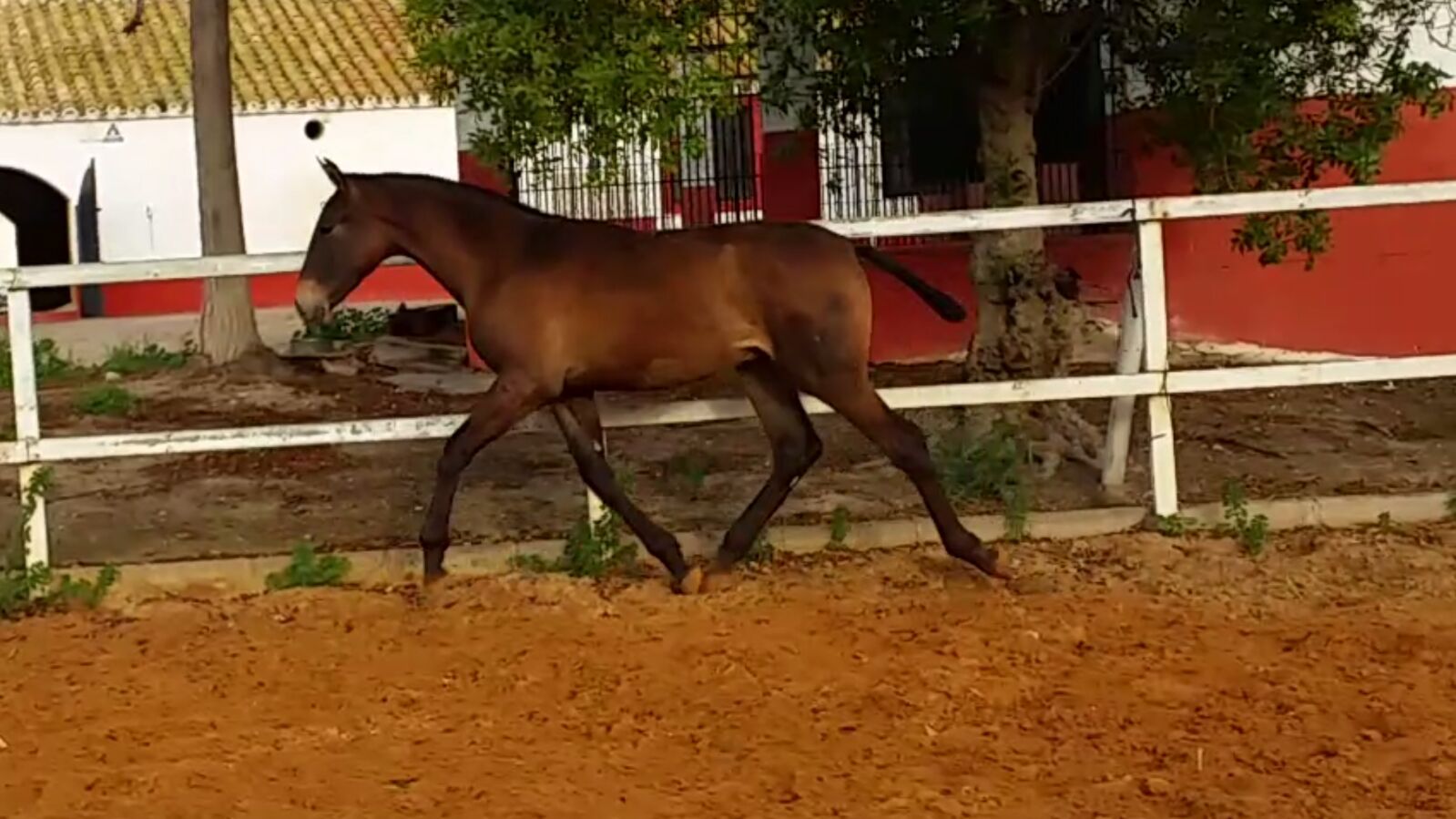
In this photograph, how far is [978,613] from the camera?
596 centimetres

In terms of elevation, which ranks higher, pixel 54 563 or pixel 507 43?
pixel 507 43

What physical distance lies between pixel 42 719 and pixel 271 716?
669 millimetres

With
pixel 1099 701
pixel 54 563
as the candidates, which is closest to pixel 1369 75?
pixel 1099 701

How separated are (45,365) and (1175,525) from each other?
11401mm

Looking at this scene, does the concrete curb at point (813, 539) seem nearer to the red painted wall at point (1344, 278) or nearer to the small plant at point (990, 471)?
the small plant at point (990, 471)

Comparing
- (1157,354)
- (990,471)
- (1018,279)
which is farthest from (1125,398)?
(1018,279)

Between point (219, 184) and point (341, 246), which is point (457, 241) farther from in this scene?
point (219, 184)

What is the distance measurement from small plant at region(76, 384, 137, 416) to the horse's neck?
6.33 m

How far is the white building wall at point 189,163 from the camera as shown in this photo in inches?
1049

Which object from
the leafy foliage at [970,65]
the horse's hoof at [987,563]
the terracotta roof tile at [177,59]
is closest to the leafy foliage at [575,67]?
the leafy foliage at [970,65]

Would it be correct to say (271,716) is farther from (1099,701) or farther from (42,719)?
(1099,701)

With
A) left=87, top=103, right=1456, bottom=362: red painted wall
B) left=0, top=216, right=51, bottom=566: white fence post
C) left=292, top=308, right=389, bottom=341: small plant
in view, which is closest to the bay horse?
left=0, top=216, right=51, bottom=566: white fence post

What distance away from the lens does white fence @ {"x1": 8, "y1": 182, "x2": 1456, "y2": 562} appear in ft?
21.9

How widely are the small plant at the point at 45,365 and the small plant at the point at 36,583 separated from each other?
772cm
